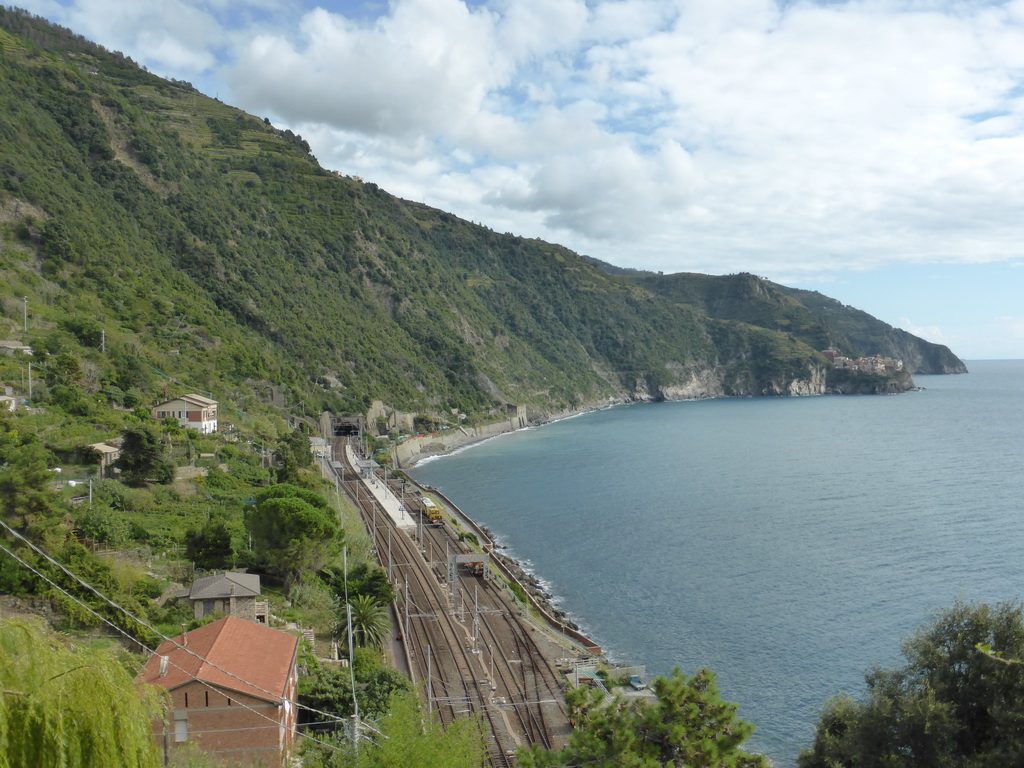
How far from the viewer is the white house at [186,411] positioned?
181 feet

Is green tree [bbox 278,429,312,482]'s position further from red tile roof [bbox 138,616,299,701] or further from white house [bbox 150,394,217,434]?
red tile roof [bbox 138,616,299,701]

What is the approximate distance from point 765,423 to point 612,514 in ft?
264

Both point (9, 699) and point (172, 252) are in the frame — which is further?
point (172, 252)

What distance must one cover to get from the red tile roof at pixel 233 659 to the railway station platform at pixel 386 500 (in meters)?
34.5

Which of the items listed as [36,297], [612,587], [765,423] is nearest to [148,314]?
[36,297]

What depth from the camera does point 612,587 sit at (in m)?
44.3

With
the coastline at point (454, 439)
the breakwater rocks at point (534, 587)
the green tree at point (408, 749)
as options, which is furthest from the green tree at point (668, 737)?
the coastline at point (454, 439)

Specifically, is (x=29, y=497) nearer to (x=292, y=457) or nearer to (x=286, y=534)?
(x=286, y=534)

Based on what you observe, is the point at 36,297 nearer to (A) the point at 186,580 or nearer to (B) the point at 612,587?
(A) the point at 186,580

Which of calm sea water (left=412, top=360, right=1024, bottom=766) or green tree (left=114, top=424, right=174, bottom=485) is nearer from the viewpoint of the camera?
calm sea water (left=412, top=360, right=1024, bottom=766)

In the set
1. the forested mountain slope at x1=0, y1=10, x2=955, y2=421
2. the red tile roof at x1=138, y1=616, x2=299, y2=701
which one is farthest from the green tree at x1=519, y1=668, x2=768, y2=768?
the forested mountain slope at x1=0, y1=10, x2=955, y2=421

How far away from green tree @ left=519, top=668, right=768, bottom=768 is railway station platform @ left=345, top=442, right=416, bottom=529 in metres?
41.2

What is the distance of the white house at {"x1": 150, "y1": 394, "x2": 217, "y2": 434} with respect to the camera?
55.1 meters

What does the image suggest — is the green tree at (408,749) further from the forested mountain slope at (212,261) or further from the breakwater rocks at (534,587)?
the forested mountain slope at (212,261)
